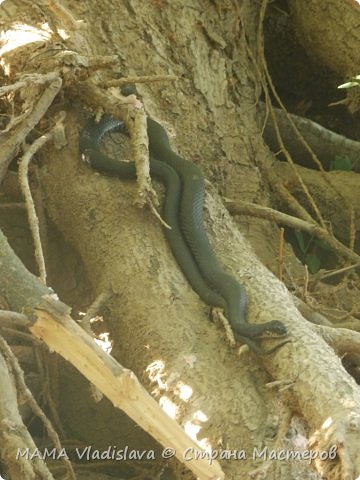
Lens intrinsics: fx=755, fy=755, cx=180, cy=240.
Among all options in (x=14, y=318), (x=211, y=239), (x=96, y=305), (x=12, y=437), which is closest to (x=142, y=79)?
(x=211, y=239)

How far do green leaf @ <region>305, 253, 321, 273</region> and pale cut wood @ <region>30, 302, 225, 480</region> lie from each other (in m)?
2.71

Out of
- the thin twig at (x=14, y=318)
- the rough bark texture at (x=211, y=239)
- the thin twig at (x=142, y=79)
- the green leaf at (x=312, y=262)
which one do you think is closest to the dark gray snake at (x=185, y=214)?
the rough bark texture at (x=211, y=239)

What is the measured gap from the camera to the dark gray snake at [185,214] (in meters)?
2.99

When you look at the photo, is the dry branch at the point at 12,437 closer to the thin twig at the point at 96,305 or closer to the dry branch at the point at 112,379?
the dry branch at the point at 112,379

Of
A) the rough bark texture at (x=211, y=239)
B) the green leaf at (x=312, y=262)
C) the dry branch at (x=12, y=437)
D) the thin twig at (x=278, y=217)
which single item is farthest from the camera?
the green leaf at (x=312, y=262)

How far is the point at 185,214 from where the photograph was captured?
336 centimetres

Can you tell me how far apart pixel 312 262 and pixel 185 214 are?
4.62 feet

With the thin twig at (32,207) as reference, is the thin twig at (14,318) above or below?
below

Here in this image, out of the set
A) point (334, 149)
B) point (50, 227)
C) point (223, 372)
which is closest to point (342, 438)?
point (223, 372)

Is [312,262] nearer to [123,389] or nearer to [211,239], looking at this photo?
[211,239]

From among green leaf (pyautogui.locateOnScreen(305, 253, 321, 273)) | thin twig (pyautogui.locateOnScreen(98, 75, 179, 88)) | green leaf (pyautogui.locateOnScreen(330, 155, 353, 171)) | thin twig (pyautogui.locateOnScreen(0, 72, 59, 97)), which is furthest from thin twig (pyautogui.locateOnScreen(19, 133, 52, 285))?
green leaf (pyautogui.locateOnScreen(330, 155, 353, 171))

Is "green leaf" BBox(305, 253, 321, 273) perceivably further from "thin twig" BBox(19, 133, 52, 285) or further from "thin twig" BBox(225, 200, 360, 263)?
"thin twig" BBox(19, 133, 52, 285)

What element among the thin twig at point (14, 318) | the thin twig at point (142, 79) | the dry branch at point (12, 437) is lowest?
the dry branch at point (12, 437)

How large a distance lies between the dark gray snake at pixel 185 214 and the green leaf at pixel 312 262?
127 centimetres
